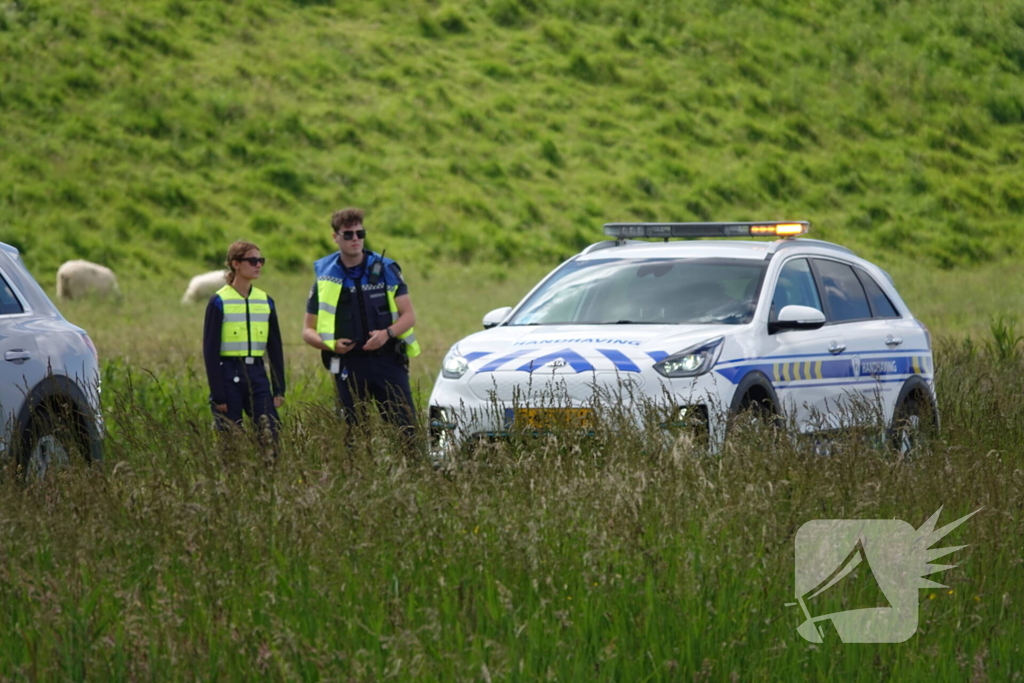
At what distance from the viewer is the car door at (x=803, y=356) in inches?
334

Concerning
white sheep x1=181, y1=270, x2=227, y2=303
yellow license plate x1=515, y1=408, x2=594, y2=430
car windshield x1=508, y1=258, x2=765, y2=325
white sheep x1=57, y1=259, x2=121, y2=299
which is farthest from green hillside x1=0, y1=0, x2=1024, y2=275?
yellow license plate x1=515, y1=408, x2=594, y2=430

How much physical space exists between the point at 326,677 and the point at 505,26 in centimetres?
4473

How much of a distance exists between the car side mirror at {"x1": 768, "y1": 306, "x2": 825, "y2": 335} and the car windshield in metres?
0.18

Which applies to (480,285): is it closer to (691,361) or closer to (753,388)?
(753,388)

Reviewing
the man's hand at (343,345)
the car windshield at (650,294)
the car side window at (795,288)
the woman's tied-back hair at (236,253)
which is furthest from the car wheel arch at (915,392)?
the woman's tied-back hair at (236,253)

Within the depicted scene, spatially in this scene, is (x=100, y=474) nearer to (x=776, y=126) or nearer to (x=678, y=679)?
(x=678, y=679)

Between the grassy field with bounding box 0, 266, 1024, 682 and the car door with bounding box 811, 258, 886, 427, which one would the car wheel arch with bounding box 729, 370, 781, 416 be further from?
the grassy field with bounding box 0, 266, 1024, 682

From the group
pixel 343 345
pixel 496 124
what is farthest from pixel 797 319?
pixel 496 124

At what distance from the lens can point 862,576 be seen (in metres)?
4.88

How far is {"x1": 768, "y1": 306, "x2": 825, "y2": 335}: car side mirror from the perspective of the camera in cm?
843

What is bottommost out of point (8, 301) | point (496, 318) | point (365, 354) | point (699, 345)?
point (699, 345)

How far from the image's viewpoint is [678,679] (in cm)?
409

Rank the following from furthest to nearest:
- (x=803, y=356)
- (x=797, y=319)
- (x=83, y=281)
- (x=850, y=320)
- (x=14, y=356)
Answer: (x=83, y=281) < (x=850, y=320) < (x=803, y=356) < (x=797, y=319) < (x=14, y=356)

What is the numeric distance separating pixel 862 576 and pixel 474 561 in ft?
4.48
